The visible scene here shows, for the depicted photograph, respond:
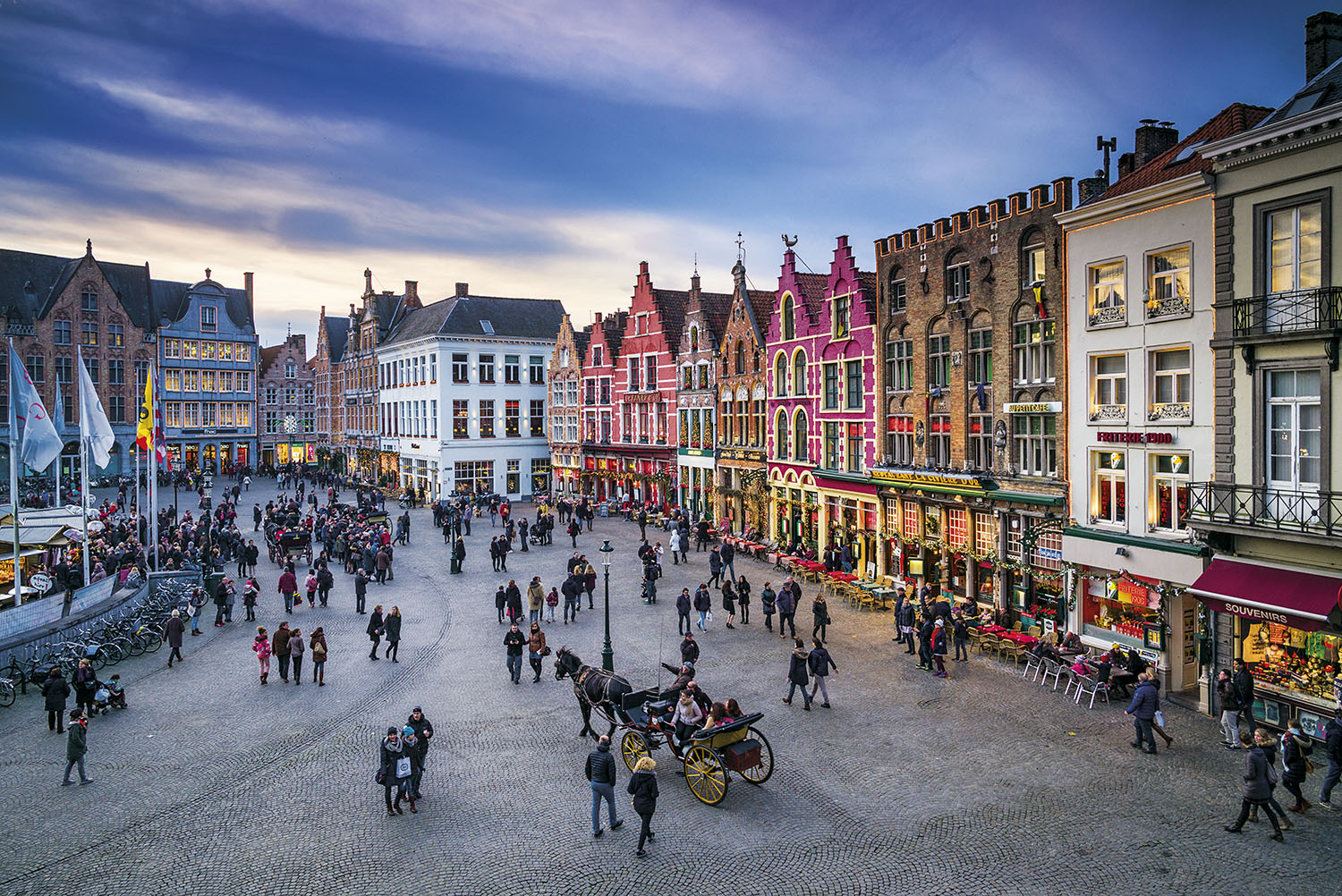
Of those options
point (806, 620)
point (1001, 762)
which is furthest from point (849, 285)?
point (1001, 762)

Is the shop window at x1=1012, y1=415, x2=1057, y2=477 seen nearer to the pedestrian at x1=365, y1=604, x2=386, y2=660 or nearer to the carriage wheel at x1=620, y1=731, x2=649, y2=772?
the carriage wheel at x1=620, y1=731, x2=649, y2=772

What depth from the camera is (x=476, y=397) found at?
61750mm

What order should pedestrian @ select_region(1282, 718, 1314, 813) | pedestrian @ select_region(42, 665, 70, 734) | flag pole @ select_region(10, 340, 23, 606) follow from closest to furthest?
pedestrian @ select_region(1282, 718, 1314, 813), pedestrian @ select_region(42, 665, 70, 734), flag pole @ select_region(10, 340, 23, 606)

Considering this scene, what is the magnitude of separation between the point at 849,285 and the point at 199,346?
6366 cm

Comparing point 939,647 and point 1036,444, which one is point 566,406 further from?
point 939,647

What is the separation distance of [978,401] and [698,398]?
21168 mm

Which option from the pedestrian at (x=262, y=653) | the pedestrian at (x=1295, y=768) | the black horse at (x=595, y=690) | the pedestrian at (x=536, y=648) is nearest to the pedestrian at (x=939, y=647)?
the pedestrian at (x=1295, y=768)

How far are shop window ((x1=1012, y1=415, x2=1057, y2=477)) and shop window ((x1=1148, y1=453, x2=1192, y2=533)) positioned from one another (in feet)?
10.5

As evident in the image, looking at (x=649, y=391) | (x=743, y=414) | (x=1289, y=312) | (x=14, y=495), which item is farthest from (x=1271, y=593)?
(x=649, y=391)

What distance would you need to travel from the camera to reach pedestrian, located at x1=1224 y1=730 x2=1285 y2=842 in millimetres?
12070

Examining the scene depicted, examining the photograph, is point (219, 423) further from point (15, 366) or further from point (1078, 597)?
point (1078, 597)

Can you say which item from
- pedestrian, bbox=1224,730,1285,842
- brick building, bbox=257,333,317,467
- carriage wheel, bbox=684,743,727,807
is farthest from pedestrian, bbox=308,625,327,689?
brick building, bbox=257,333,317,467

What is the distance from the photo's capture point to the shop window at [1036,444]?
23.3 meters

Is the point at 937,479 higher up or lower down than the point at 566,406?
lower down
